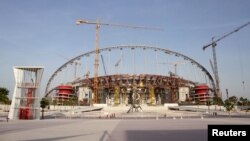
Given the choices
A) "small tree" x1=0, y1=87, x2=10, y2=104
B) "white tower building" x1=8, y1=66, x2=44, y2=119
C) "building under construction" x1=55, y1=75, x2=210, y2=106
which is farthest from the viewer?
"building under construction" x1=55, y1=75, x2=210, y2=106

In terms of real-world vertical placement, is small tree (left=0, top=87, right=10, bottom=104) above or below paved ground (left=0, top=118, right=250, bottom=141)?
above

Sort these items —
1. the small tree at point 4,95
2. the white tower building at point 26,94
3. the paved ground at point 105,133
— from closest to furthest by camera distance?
1. the paved ground at point 105,133
2. the white tower building at point 26,94
3. the small tree at point 4,95

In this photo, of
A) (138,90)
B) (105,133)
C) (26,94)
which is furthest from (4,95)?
(105,133)

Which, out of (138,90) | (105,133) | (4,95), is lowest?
(105,133)

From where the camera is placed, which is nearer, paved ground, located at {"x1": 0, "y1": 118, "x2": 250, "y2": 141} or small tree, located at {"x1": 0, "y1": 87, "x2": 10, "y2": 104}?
paved ground, located at {"x1": 0, "y1": 118, "x2": 250, "y2": 141}

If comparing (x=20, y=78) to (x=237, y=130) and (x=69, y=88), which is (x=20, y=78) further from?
(x=69, y=88)

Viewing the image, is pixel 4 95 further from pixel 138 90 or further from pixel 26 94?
pixel 138 90

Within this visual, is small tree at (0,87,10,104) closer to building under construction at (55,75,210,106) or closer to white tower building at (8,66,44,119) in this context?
building under construction at (55,75,210,106)

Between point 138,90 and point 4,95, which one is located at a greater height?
point 138,90

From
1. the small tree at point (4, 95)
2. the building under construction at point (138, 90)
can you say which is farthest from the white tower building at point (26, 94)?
the building under construction at point (138, 90)

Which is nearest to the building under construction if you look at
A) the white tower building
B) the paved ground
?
the white tower building

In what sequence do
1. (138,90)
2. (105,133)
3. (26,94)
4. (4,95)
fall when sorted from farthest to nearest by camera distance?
1. (138,90)
2. (4,95)
3. (26,94)
4. (105,133)

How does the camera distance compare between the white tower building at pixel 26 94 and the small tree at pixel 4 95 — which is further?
the small tree at pixel 4 95

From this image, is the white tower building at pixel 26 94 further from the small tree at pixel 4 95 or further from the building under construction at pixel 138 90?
the building under construction at pixel 138 90
